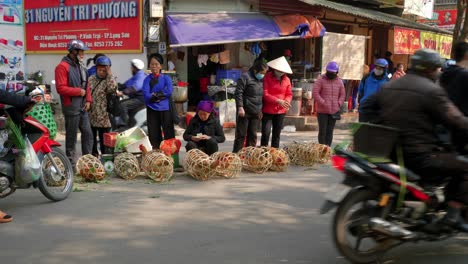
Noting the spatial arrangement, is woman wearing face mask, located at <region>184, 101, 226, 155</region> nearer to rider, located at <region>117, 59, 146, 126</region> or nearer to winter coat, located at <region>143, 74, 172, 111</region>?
winter coat, located at <region>143, 74, 172, 111</region>

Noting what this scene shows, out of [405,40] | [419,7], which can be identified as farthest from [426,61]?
[419,7]

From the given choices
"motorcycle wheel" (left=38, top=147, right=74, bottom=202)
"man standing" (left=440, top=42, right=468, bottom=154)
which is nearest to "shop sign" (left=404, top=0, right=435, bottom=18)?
"man standing" (left=440, top=42, right=468, bottom=154)

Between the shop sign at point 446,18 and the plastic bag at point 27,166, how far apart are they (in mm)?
24769

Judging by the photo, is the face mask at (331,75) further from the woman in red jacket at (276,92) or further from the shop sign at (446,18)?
the shop sign at (446,18)

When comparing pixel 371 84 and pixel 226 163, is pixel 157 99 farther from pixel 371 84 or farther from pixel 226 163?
pixel 371 84

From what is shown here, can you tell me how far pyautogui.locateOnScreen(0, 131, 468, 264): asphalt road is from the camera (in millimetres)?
4203

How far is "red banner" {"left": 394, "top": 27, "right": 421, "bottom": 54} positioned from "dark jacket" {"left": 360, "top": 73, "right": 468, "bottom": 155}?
1298 cm

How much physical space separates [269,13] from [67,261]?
34.2 feet

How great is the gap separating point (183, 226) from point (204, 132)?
2.69 metres

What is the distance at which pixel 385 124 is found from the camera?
4.02 m

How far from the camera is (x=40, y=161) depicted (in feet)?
18.2

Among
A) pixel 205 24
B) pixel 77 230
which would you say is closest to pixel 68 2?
pixel 205 24

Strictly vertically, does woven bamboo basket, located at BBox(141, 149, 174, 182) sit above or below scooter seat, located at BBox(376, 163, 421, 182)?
below

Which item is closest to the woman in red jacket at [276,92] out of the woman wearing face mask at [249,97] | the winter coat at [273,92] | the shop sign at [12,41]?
the winter coat at [273,92]
